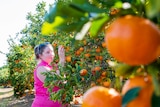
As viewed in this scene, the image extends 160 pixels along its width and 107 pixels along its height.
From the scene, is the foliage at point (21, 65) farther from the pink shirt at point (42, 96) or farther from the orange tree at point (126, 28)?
the orange tree at point (126, 28)

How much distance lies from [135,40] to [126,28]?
3 cm

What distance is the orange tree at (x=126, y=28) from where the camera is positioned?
62 centimetres

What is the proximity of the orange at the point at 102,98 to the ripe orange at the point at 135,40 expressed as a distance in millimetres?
116

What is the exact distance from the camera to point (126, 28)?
0.63 m

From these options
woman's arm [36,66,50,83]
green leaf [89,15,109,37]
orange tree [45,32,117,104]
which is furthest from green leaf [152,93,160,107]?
woman's arm [36,66,50,83]

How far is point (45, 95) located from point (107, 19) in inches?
→ 141

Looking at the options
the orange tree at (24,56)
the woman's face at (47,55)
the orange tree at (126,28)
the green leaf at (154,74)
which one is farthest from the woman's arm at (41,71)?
the orange tree at (24,56)

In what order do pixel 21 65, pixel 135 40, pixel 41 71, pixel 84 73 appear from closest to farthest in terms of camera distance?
pixel 135 40 < pixel 84 73 < pixel 41 71 < pixel 21 65

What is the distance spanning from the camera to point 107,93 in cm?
73

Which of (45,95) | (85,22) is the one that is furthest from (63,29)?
(45,95)

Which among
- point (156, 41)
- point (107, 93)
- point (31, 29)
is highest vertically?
point (31, 29)

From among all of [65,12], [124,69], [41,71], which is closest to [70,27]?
[65,12]

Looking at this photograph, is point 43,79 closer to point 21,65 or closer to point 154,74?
point 154,74

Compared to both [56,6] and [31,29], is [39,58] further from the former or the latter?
[31,29]
